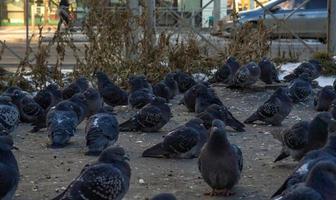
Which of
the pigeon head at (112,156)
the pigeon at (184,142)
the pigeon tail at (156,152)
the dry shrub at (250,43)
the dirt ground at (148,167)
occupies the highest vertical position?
the dry shrub at (250,43)

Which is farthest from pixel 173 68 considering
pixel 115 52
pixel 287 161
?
pixel 287 161

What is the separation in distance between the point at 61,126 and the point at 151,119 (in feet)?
4.35

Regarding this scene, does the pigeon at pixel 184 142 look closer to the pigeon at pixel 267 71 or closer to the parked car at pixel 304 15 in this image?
the pigeon at pixel 267 71

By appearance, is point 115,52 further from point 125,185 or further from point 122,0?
point 125,185

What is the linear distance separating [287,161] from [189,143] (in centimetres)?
111

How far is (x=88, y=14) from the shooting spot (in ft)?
39.9

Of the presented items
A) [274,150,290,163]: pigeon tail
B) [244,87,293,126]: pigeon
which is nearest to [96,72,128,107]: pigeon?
[244,87,293,126]: pigeon

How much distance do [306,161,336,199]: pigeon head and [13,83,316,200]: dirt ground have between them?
1.54 metres

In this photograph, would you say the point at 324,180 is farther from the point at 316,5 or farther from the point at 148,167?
the point at 316,5

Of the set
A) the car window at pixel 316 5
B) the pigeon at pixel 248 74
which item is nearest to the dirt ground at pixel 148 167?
the pigeon at pixel 248 74

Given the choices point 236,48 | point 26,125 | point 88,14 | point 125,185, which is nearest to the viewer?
point 125,185

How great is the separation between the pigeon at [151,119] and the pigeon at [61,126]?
3.12 ft

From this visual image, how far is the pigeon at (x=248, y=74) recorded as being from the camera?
456 inches

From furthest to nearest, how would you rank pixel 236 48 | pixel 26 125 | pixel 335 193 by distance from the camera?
pixel 236 48 → pixel 26 125 → pixel 335 193
